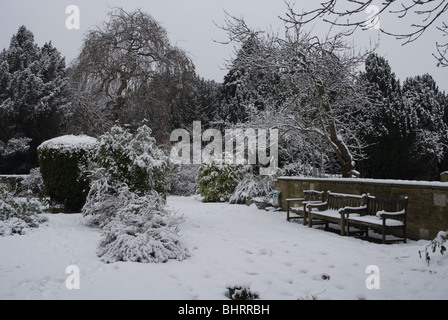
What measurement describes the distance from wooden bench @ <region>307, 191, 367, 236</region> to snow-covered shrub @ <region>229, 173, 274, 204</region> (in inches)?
175

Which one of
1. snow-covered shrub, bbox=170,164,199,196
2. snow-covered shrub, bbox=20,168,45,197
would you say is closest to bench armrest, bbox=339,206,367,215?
snow-covered shrub, bbox=20,168,45,197

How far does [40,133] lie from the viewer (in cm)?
1557

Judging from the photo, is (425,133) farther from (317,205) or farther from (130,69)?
(130,69)

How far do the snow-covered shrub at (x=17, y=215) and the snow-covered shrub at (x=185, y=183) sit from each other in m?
10.00

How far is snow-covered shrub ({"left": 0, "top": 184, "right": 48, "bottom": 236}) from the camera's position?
18.4ft

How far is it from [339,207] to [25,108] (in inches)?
570

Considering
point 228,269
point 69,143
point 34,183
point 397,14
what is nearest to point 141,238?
point 228,269

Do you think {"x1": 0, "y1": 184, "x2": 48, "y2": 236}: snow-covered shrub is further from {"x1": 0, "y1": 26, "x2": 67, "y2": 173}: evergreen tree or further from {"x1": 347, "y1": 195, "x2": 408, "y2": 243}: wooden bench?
{"x1": 0, "y1": 26, "x2": 67, "y2": 173}: evergreen tree

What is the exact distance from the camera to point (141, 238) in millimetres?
4750

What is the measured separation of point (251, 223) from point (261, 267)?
377 cm

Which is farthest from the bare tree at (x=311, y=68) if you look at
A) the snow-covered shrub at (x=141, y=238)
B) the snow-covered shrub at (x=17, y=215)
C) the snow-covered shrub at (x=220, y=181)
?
the snow-covered shrub at (x=17, y=215)

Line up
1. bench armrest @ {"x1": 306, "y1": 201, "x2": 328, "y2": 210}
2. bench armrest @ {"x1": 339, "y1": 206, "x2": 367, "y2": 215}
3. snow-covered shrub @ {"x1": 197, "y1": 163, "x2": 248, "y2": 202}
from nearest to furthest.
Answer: bench armrest @ {"x1": 339, "y1": 206, "x2": 367, "y2": 215}, bench armrest @ {"x1": 306, "y1": 201, "x2": 328, "y2": 210}, snow-covered shrub @ {"x1": 197, "y1": 163, "x2": 248, "y2": 202}
